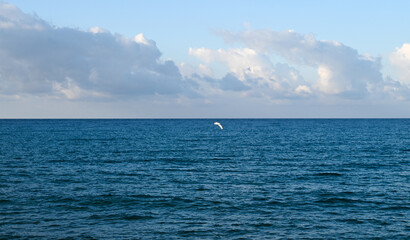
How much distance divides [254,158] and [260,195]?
3200 centimetres

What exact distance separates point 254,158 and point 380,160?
70.5ft

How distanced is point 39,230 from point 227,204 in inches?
635

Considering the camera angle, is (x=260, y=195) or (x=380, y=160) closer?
(x=260, y=195)

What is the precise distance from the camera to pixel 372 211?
34.5 meters

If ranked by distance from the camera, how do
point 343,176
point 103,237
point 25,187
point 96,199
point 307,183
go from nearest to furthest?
point 103,237 < point 96,199 < point 25,187 < point 307,183 < point 343,176

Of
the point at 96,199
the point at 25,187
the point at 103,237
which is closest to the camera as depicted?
the point at 103,237

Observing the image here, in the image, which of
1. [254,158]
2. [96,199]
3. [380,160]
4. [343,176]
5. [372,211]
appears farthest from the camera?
[254,158]

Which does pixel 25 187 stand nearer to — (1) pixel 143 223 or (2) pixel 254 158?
(1) pixel 143 223

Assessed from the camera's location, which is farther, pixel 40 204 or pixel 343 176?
pixel 343 176

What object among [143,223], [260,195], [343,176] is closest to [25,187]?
[143,223]

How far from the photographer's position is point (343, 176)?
5166 centimetres

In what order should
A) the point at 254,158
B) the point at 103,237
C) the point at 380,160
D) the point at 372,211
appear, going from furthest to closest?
the point at 254,158, the point at 380,160, the point at 372,211, the point at 103,237

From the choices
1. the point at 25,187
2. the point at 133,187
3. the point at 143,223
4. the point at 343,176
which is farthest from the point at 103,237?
the point at 343,176

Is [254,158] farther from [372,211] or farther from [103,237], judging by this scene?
[103,237]
